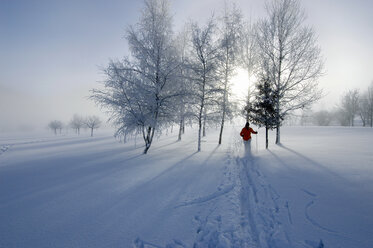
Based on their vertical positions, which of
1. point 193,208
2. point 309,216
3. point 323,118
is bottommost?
point 193,208

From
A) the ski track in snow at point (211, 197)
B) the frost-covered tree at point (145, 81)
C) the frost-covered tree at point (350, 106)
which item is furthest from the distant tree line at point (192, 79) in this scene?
the frost-covered tree at point (350, 106)

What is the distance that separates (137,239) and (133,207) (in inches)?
44.3

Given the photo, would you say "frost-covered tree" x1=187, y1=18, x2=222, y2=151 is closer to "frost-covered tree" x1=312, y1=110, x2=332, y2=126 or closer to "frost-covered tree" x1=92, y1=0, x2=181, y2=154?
"frost-covered tree" x1=92, y1=0, x2=181, y2=154

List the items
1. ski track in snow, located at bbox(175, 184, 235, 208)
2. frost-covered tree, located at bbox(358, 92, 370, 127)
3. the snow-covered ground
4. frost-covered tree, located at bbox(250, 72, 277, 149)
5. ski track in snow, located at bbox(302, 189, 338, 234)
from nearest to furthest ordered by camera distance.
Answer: the snow-covered ground
ski track in snow, located at bbox(302, 189, 338, 234)
ski track in snow, located at bbox(175, 184, 235, 208)
frost-covered tree, located at bbox(250, 72, 277, 149)
frost-covered tree, located at bbox(358, 92, 370, 127)

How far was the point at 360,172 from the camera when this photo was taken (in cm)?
528

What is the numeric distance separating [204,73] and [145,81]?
13.6 ft

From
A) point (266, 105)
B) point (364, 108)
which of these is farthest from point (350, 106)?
point (266, 105)

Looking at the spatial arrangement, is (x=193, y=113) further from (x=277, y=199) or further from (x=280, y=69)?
(x=280, y=69)

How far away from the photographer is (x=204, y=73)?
1022cm

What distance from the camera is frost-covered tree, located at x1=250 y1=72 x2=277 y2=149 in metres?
11.5

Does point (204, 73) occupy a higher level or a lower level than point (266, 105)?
higher

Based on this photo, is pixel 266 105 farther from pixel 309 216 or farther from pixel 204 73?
pixel 309 216

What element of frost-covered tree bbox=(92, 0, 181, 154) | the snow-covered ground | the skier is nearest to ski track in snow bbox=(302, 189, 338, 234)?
the snow-covered ground

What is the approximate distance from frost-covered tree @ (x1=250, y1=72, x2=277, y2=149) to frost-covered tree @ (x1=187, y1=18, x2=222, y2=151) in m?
3.81
